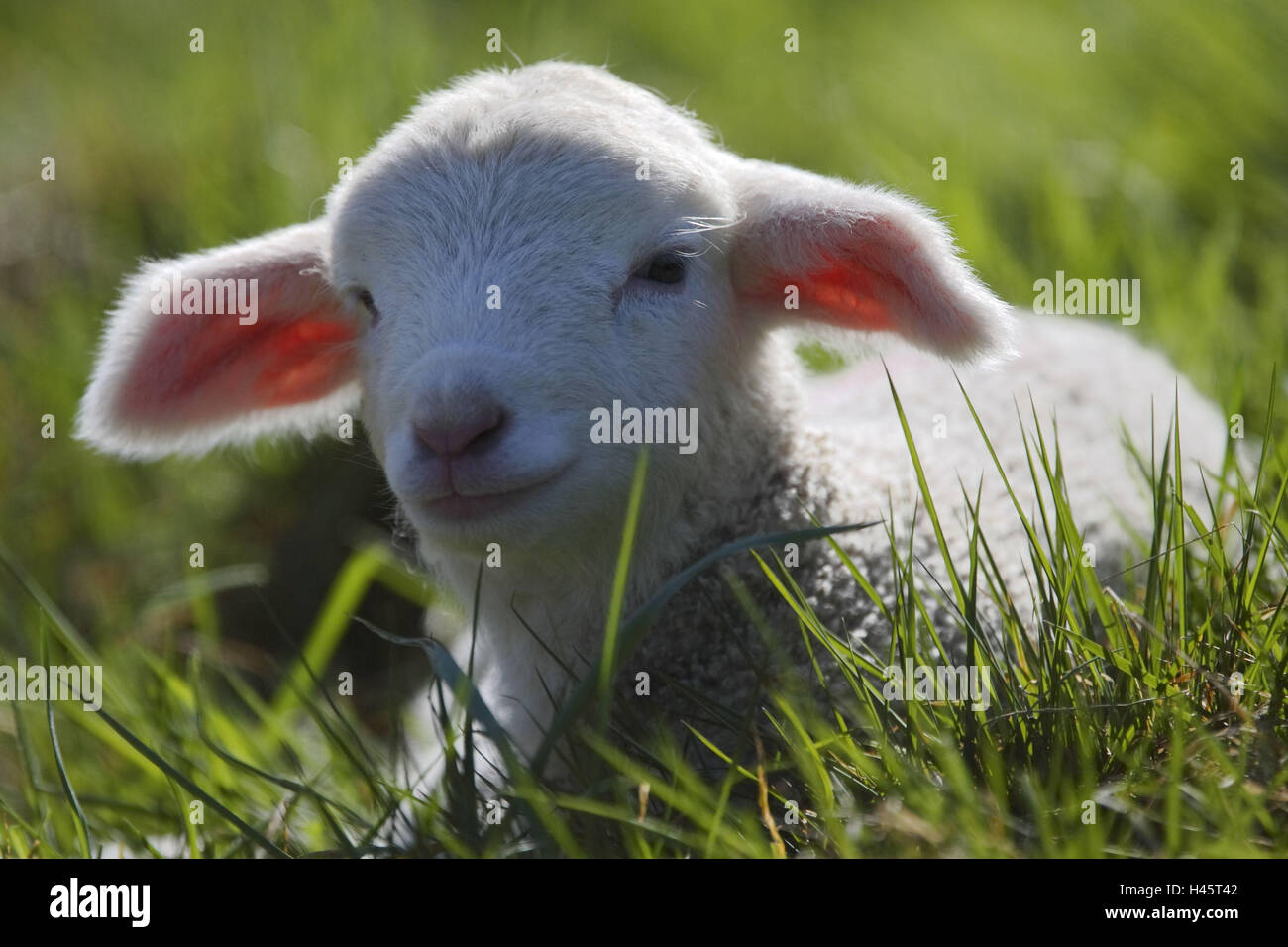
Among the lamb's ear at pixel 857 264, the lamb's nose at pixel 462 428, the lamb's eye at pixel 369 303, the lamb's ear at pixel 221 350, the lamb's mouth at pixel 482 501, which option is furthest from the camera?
the lamb's ear at pixel 221 350

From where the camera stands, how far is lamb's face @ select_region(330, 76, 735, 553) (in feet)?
8.04

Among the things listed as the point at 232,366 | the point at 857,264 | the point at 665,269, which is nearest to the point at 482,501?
the point at 665,269

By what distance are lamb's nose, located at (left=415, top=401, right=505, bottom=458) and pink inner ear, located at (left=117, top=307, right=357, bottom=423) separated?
0.92 m

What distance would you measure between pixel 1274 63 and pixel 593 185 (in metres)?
3.61

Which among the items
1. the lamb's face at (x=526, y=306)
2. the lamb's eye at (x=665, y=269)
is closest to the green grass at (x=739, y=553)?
the lamb's face at (x=526, y=306)

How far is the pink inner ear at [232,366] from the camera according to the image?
3.23 meters

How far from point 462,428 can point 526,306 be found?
14.2 inches

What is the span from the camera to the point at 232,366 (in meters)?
3.38

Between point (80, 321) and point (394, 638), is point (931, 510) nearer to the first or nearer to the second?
point (394, 638)

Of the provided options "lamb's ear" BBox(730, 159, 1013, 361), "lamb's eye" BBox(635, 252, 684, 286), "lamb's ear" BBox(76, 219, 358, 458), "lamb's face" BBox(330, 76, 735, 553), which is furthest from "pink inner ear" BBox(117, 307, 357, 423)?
"lamb's ear" BBox(730, 159, 1013, 361)

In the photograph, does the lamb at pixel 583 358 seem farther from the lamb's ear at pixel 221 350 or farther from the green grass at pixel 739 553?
the green grass at pixel 739 553

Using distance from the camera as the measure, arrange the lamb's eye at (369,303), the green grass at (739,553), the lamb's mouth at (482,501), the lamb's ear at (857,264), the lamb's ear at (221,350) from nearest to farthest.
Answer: the green grass at (739,553) → the lamb's mouth at (482,501) → the lamb's ear at (857,264) → the lamb's eye at (369,303) → the lamb's ear at (221,350)

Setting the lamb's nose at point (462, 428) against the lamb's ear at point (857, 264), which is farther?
the lamb's ear at point (857, 264)

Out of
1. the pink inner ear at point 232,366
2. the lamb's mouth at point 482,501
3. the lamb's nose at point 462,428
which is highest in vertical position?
the pink inner ear at point 232,366
